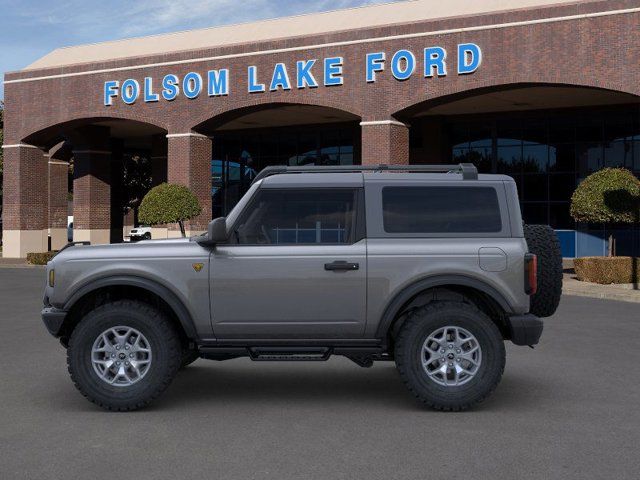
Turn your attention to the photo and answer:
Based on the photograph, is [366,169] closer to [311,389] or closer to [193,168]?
[311,389]

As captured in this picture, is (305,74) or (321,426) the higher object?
(305,74)

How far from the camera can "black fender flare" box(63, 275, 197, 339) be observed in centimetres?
725

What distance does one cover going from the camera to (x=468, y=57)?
28.2 meters

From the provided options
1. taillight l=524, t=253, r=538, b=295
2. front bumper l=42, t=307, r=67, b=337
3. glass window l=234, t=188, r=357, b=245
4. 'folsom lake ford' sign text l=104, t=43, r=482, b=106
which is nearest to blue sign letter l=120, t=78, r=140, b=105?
'folsom lake ford' sign text l=104, t=43, r=482, b=106

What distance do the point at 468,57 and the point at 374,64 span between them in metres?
3.67

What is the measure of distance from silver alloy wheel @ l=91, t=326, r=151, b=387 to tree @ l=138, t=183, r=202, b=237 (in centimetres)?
2470

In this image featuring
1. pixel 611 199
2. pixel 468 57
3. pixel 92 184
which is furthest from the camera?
pixel 92 184

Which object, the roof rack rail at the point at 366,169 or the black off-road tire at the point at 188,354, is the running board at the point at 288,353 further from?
the roof rack rail at the point at 366,169

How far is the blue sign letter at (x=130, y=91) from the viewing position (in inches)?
1410

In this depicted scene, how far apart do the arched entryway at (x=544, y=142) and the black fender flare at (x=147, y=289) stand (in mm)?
26520

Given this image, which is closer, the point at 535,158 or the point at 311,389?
the point at 311,389

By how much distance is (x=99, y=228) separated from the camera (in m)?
42.8

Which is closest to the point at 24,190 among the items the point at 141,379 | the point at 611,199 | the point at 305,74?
the point at 305,74

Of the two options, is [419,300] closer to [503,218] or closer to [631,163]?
[503,218]
